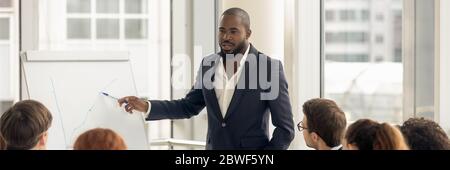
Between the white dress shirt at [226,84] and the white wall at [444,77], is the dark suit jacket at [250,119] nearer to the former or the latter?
the white dress shirt at [226,84]

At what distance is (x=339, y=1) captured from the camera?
14.6 ft

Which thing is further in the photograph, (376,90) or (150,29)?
(150,29)

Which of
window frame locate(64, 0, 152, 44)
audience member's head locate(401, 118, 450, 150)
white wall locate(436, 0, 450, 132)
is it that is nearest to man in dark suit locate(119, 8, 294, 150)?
audience member's head locate(401, 118, 450, 150)

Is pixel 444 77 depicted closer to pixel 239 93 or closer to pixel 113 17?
pixel 239 93

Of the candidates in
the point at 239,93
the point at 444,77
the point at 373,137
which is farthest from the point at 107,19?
the point at 373,137

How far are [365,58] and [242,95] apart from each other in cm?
138

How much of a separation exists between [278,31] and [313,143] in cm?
191

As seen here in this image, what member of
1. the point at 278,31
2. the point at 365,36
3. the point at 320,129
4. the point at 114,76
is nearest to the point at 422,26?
the point at 365,36

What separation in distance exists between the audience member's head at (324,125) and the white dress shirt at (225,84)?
0.53m

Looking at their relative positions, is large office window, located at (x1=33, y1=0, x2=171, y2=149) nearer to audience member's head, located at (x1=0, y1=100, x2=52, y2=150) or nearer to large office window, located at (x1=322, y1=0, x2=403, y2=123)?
large office window, located at (x1=322, y1=0, x2=403, y2=123)

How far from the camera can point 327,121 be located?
2795mm

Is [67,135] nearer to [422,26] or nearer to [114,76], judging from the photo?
[114,76]

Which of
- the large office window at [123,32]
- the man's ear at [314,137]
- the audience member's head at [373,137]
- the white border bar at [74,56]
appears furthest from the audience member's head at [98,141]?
the large office window at [123,32]

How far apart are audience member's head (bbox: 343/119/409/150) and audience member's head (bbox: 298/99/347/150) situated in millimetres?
399
